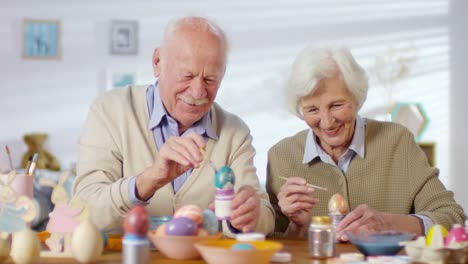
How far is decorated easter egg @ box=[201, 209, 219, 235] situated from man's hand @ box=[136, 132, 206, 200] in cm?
15

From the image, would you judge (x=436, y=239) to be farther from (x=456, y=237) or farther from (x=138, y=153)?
(x=138, y=153)

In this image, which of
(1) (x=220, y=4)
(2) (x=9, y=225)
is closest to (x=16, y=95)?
(1) (x=220, y=4)

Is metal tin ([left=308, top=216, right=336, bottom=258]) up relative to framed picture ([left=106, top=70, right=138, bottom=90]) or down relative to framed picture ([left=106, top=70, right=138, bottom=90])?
down

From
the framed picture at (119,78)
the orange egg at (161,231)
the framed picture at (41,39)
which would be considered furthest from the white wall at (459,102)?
the orange egg at (161,231)

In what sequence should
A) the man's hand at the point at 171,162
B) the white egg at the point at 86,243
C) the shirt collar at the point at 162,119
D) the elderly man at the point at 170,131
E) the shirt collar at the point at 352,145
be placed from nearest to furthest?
the white egg at the point at 86,243
the man's hand at the point at 171,162
the elderly man at the point at 170,131
the shirt collar at the point at 162,119
the shirt collar at the point at 352,145

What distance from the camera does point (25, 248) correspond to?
4.72ft

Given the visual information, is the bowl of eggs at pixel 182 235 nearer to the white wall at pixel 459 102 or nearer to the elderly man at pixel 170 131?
the elderly man at pixel 170 131

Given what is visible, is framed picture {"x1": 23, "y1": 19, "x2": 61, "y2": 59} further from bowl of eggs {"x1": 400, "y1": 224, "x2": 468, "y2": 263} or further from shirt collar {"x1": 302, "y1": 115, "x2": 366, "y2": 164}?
bowl of eggs {"x1": 400, "y1": 224, "x2": 468, "y2": 263}

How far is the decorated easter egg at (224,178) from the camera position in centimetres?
160

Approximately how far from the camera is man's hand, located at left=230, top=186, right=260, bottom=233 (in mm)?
1729

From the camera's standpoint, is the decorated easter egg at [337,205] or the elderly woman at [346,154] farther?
the elderly woman at [346,154]

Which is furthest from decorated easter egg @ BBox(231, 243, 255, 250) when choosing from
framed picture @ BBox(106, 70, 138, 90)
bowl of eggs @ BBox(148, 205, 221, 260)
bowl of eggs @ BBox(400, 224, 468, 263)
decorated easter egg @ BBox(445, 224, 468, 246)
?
framed picture @ BBox(106, 70, 138, 90)

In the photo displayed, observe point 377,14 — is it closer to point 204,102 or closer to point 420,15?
point 420,15

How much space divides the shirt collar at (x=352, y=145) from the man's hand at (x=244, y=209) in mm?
727
